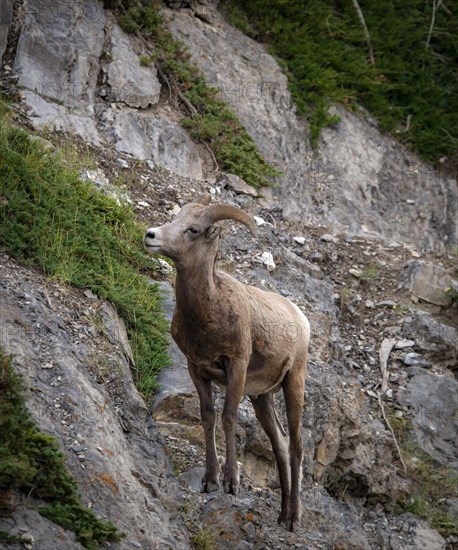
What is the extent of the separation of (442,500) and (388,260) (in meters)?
3.73

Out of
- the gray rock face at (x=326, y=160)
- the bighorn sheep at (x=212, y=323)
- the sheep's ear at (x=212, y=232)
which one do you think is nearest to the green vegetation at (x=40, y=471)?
the bighorn sheep at (x=212, y=323)

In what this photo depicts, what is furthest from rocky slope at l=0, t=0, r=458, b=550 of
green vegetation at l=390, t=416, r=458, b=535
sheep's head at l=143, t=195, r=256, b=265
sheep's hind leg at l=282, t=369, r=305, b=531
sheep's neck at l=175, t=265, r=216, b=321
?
sheep's head at l=143, t=195, r=256, b=265

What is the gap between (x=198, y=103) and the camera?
42.3 feet

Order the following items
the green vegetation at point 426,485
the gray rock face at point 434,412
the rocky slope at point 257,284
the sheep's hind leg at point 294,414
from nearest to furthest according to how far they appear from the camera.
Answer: the rocky slope at point 257,284 → the sheep's hind leg at point 294,414 → the green vegetation at point 426,485 → the gray rock face at point 434,412

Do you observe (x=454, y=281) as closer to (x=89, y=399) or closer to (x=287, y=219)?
(x=287, y=219)

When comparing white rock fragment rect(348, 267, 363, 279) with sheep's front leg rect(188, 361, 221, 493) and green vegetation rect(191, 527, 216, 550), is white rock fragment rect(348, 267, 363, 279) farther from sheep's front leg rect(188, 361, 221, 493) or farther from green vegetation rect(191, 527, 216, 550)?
green vegetation rect(191, 527, 216, 550)

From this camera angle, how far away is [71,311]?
7469mm

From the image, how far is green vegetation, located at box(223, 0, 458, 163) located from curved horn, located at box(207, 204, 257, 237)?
770cm

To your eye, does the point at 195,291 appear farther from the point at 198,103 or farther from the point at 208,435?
the point at 198,103

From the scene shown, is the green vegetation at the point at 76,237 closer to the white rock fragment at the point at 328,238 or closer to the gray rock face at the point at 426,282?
the white rock fragment at the point at 328,238

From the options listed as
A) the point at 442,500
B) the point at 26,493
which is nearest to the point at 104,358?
the point at 26,493

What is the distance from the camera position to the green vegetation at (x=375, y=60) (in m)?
14.7

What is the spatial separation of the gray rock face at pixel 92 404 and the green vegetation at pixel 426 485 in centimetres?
394

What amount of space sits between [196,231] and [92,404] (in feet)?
5.07
